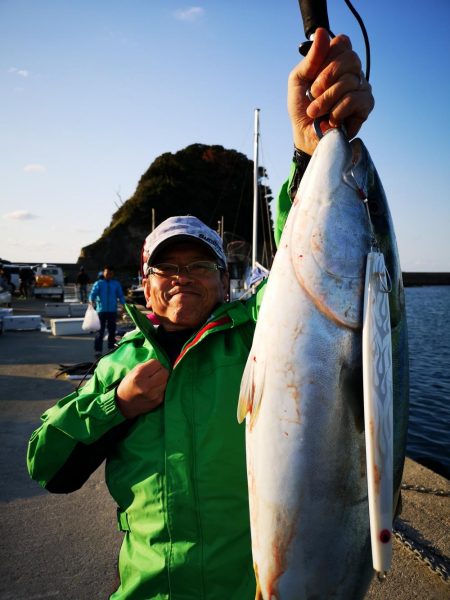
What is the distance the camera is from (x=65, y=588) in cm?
290

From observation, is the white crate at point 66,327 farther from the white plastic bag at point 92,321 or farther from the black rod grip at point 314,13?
the black rod grip at point 314,13

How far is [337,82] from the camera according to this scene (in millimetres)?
1516

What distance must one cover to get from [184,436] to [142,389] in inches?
9.9

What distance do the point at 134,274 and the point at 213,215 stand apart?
14318 millimetres

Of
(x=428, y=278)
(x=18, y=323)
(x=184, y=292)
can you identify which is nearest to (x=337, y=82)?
(x=184, y=292)

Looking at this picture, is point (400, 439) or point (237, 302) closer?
point (400, 439)

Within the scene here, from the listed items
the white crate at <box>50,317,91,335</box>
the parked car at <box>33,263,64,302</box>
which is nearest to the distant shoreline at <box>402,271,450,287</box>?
the parked car at <box>33,263,64,302</box>

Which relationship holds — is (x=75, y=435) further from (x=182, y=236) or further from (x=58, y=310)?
(x=58, y=310)

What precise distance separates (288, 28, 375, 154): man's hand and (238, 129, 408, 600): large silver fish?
31cm

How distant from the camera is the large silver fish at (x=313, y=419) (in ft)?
4.56

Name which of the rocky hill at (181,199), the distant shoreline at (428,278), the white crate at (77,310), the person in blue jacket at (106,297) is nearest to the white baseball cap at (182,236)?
the person in blue jacket at (106,297)

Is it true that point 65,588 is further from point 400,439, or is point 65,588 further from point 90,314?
point 90,314

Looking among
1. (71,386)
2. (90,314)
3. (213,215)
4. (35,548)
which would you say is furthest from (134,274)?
(35,548)

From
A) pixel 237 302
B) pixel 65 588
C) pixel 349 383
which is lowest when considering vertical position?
pixel 65 588
